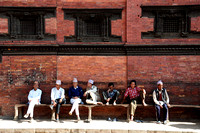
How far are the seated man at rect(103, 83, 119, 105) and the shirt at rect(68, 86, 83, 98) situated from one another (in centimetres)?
112

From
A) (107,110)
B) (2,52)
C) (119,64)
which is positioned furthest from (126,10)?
(2,52)

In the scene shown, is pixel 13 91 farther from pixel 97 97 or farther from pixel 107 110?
pixel 107 110

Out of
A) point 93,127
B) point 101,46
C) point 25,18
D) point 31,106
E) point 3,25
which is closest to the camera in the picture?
point 93,127

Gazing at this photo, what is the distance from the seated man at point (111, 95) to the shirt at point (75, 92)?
1.12 meters

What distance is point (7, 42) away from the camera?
29.2ft

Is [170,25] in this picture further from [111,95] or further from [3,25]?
[3,25]

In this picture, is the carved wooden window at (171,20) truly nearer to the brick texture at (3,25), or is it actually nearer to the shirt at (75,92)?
the shirt at (75,92)

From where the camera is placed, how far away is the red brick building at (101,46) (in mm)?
8547

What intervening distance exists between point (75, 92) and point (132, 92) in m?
2.60

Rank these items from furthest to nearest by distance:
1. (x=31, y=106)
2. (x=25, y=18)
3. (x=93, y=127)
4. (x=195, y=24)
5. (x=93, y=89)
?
(x=25, y=18)
(x=195, y=24)
(x=93, y=89)
(x=31, y=106)
(x=93, y=127)

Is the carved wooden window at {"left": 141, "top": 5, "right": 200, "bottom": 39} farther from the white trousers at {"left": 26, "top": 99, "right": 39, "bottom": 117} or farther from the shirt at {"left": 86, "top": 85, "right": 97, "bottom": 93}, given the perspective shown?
the white trousers at {"left": 26, "top": 99, "right": 39, "bottom": 117}

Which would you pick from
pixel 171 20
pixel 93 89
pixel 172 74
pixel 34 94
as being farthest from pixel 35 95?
pixel 171 20

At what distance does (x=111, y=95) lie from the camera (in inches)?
330

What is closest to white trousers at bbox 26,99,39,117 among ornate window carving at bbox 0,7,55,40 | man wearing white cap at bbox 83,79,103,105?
man wearing white cap at bbox 83,79,103,105
